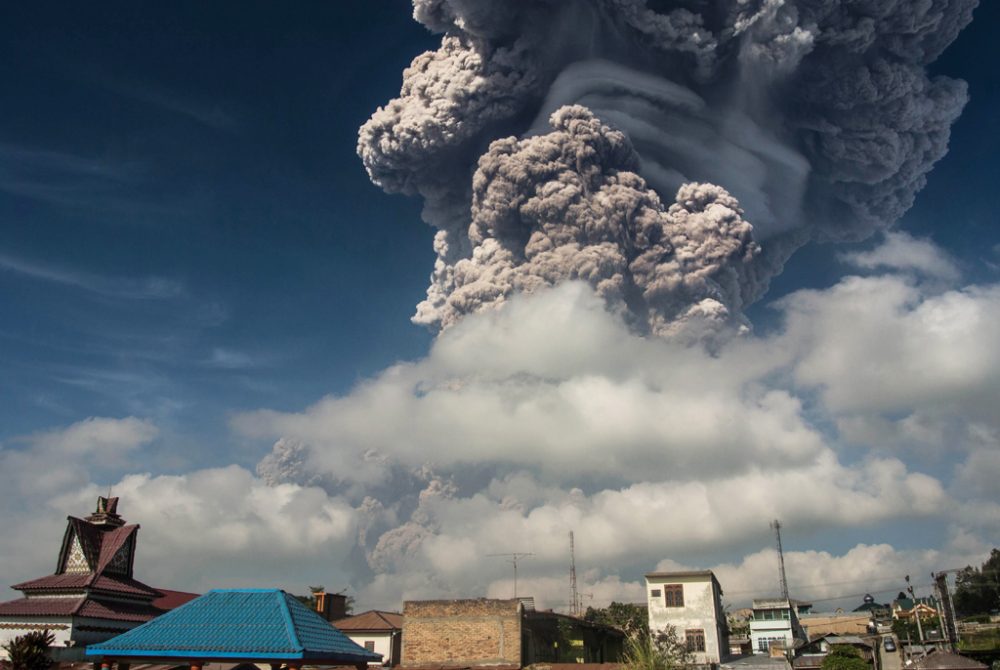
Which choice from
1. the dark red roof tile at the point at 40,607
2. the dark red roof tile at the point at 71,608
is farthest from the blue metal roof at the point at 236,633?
the dark red roof tile at the point at 40,607

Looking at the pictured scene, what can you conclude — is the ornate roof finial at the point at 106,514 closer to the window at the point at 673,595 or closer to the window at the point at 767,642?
the window at the point at 673,595

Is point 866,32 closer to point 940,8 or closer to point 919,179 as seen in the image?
point 940,8

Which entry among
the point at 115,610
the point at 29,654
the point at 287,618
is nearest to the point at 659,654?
the point at 287,618

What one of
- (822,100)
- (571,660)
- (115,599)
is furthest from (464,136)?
(115,599)

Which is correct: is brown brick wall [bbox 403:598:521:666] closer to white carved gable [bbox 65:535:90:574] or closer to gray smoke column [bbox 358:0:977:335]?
white carved gable [bbox 65:535:90:574]

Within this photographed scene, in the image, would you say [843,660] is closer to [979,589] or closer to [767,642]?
[767,642]
